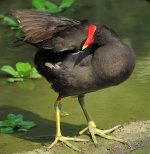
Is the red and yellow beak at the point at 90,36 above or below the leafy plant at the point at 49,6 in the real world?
below

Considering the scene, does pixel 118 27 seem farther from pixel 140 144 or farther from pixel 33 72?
pixel 140 144

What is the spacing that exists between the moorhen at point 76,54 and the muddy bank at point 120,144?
5 cm

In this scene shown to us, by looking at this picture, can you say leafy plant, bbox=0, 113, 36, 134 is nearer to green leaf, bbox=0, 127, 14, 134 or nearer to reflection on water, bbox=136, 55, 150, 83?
green leaf, bbox=0, 127, 14, 134

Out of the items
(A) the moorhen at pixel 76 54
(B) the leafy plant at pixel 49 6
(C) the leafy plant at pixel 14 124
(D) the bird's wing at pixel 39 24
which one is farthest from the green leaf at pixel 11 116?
(B) the leafy plant at pixel 49 6

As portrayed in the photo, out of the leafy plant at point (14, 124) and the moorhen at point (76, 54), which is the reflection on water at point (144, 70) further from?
the moorhen at point (76, 54)

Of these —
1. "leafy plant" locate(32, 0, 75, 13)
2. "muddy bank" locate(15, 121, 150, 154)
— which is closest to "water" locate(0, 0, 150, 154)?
"muddy bank" locate(15, 121, 150, 154)

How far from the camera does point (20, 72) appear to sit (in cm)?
677

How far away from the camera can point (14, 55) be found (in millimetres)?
7562

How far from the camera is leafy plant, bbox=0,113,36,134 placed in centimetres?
536

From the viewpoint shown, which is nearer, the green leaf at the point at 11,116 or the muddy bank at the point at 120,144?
the muddy bank at the point at 120,144

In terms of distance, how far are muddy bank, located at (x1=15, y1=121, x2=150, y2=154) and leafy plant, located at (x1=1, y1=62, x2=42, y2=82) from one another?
2.16 metres

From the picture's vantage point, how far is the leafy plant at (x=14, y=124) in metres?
5.36

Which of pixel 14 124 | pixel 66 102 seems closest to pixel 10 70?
pixel 66 102

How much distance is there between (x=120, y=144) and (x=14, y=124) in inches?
47.9
